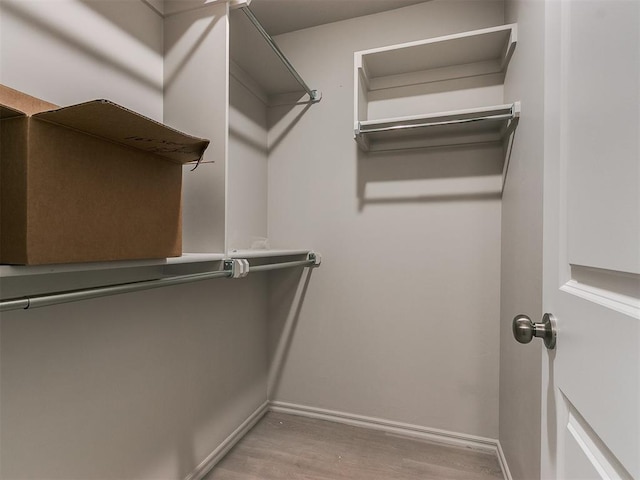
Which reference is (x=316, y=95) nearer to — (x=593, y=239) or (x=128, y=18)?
(x=128, y=18)

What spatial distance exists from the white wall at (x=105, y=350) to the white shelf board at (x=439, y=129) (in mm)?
937

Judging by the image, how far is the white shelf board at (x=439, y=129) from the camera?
143 cm

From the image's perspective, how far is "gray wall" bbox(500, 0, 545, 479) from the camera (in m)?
1.02

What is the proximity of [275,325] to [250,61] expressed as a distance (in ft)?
4.91

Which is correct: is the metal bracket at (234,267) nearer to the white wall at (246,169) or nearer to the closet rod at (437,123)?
the white wall at (246,169)

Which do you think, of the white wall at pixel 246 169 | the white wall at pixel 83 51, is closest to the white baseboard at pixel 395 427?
the white wall at pixel 246 169

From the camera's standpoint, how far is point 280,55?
156 centimetres

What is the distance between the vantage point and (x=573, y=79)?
0.54m

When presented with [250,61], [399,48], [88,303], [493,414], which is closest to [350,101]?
[399,48]

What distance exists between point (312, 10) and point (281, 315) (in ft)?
5.79

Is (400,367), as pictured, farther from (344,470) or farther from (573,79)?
(573,79)

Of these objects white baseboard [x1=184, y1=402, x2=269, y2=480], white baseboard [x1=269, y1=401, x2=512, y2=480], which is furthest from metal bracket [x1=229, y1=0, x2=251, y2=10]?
white baseboard [x1=269, y1=401, x2=512, y2=480]

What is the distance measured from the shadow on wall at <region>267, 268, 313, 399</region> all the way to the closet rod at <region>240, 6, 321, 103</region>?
1.04 m

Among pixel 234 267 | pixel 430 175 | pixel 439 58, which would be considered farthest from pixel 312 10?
pixel 234 267
